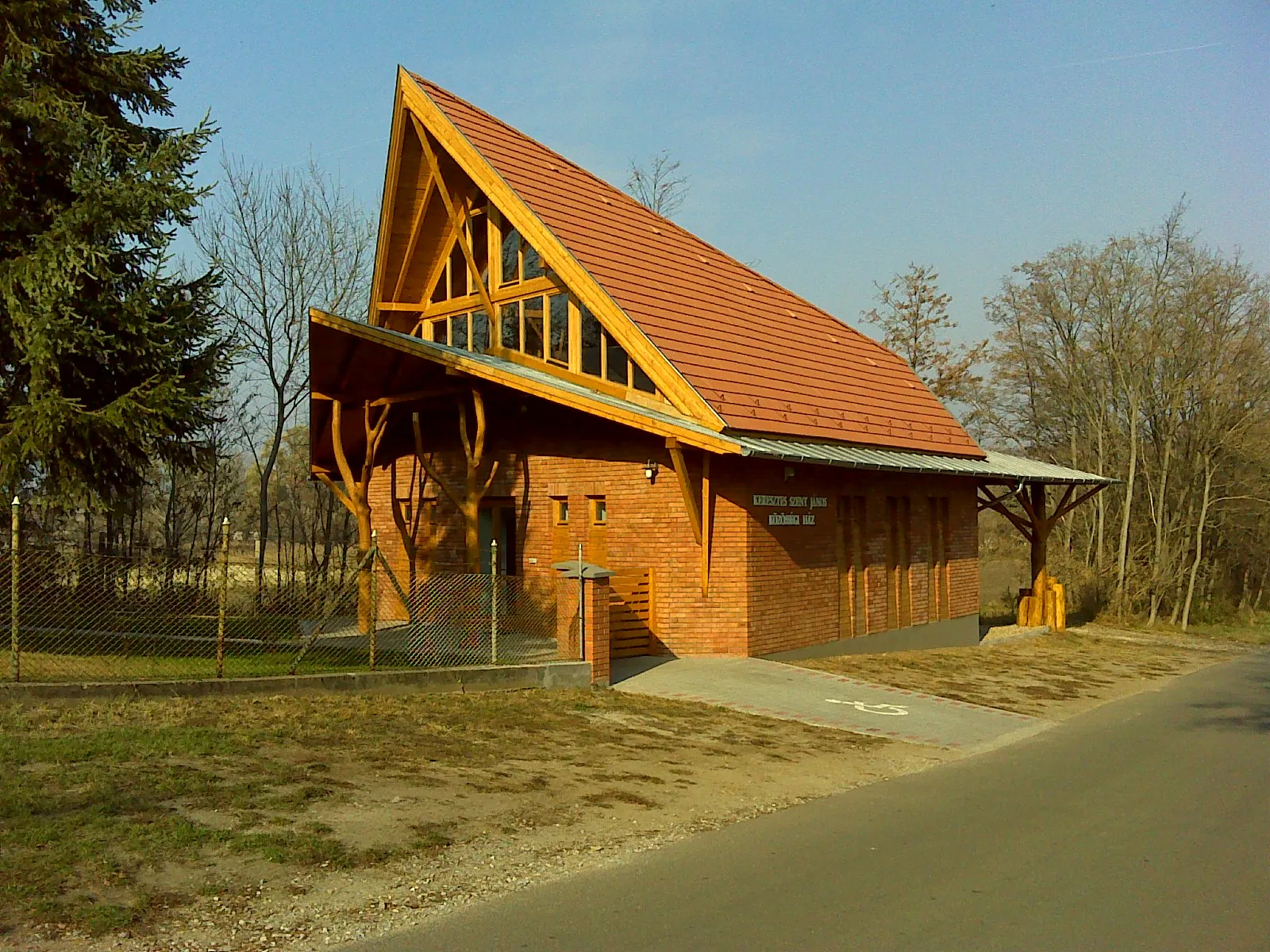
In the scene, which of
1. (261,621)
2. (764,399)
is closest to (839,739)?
(764,399)

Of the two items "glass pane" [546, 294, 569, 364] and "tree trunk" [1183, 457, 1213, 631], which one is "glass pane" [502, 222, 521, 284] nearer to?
"glass pane" [546, 294, 569, 364]

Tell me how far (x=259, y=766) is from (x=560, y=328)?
11.7 meters

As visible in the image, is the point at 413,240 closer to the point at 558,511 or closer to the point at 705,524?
the point at 558,511

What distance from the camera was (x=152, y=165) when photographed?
1369 cm

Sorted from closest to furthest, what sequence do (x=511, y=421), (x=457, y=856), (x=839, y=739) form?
(x=457, y=856)
(x=839, y=739)
(x=511, y=421)

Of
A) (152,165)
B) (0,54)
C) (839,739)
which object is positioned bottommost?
(839,739)

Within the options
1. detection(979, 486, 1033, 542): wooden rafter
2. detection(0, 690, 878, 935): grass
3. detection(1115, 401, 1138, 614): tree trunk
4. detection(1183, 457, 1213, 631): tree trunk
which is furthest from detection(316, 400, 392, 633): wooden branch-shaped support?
detection(1183, 457, 1213, 631): tree trunk

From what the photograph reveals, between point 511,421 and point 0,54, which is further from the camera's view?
point 511,421

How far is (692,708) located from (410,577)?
995cm

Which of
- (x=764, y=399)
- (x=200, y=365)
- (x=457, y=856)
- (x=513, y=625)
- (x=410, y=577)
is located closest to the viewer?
(x=457, y=856)

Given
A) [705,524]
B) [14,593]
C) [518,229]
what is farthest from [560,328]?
[14,593]

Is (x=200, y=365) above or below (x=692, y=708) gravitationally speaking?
above

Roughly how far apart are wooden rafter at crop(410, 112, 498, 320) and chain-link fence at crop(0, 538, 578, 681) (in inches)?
239

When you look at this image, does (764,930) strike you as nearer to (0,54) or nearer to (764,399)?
(764,399)
